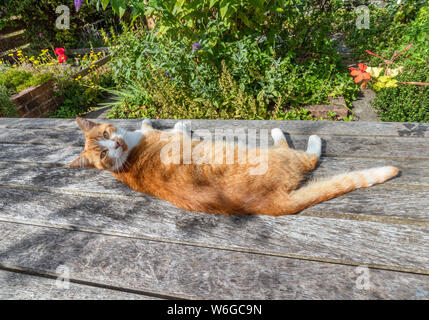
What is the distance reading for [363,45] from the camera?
4301mm

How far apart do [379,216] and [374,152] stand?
568 millimetres

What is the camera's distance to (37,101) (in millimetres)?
4340

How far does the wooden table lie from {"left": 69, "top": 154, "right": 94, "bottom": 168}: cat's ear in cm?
11

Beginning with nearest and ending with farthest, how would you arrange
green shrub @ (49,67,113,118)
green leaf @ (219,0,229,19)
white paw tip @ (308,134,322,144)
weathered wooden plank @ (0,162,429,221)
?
weathered wooden plank @ (0,162,429,221)
white paw tip @ (308,134,322,144)
green leaf @ (219,0,229,19)
green shrub @ (49,67,113,118)

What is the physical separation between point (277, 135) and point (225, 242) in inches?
37.7

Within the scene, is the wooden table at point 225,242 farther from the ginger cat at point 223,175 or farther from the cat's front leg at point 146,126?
the cat's front leg at point 146,126

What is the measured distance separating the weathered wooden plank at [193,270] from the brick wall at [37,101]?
153 inches

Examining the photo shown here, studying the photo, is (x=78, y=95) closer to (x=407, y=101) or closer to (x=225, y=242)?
(x=225, y=242)

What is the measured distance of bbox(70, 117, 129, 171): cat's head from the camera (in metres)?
1.72

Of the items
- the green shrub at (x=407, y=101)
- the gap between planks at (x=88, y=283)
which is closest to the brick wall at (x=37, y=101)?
the gap between planks at (x=88, y=283)

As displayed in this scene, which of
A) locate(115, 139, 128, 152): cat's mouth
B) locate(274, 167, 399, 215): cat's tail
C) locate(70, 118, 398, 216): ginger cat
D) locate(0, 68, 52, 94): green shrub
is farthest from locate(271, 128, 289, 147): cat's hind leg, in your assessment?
locate(0, 68, 52, 94): green shrub

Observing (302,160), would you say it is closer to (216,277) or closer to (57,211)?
(216,277)

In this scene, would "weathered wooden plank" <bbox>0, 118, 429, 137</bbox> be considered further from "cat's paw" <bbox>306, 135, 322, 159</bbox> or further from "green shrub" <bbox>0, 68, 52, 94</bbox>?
"green shrub" <bbox>0, 68, 52, 94</bbox>
